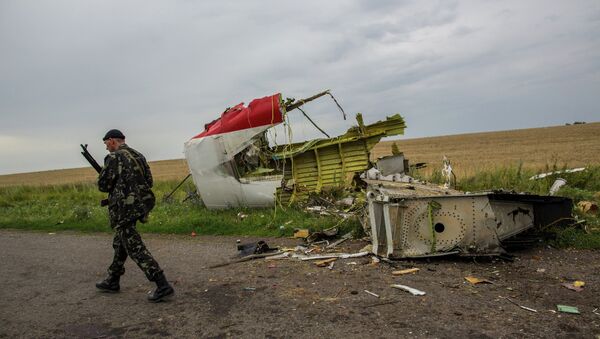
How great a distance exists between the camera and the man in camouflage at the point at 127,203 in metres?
5.01

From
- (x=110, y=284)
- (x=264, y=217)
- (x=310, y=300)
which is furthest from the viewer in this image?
(x=264, y=217)

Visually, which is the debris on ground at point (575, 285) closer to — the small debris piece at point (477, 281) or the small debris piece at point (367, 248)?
the small debris piece at point (477, 281)

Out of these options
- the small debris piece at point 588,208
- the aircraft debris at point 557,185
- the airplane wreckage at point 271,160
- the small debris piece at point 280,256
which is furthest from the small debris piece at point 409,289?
the aircraft debris at point 557,185

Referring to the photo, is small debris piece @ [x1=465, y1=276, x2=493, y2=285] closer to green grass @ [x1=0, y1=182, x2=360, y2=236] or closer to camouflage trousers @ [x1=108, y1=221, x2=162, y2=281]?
green grass @ [x1=0, y1=182, x2=360, y2=236]

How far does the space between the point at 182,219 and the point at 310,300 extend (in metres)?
6.62

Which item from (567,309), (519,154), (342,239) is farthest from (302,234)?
(519,154)

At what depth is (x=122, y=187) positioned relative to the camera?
16.6ft

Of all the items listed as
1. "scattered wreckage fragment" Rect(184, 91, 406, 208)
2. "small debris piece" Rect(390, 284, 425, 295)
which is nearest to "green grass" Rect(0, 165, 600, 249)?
"scattered wreckage fragment" Rect(184, 91, 406, 208)

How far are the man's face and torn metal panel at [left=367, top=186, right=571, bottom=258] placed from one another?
3622 mm

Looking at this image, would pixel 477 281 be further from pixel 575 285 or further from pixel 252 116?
pixel 252 116

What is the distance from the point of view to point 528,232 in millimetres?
6844

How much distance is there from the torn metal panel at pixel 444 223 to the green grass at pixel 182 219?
1853 millimetres

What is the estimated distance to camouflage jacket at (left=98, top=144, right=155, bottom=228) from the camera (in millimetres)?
5059

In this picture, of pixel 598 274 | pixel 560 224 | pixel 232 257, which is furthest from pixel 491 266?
pixel 232 257
